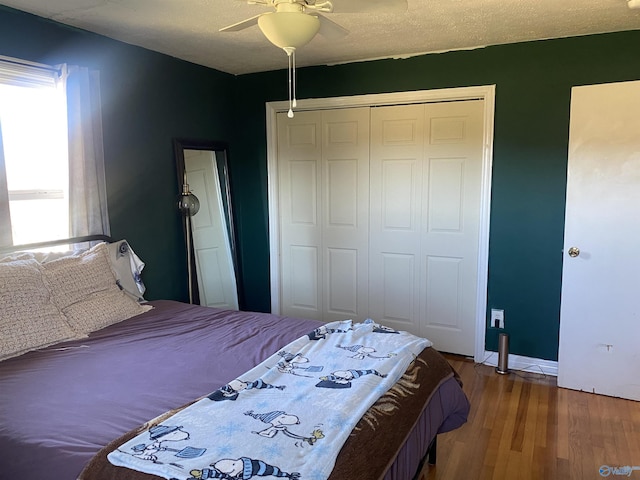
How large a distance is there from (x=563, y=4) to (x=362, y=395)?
233 centimetres

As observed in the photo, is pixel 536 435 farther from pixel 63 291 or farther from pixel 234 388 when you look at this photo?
pixel 63 291

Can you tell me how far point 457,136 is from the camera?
12.3 ft

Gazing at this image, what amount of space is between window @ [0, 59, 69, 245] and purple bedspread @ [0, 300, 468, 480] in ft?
2.76

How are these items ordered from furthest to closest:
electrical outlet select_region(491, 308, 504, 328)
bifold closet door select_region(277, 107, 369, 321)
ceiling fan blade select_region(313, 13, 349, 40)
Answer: bifold closet door select_region(277, 107, 369, 321), electrical outlet select_region(491, 308, 504, 328), ceiling fan blade select_region(313, 13, 349, 40)

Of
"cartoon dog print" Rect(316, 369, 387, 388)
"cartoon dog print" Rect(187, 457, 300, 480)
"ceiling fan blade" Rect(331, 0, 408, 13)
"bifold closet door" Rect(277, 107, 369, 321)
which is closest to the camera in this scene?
"cartoon dog print" Rect(187, 457, 300, 480)

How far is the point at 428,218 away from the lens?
3920mm

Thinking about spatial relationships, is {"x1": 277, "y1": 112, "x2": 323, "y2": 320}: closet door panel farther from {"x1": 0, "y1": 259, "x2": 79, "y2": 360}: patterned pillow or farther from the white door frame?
{"x1": 0, "y1": 259, "x2": 79, "y2": 360}: patterned pillow

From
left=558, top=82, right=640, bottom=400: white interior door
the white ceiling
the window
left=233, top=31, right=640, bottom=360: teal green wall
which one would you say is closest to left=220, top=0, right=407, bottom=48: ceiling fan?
the white ceiling

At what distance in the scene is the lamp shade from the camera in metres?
1.94

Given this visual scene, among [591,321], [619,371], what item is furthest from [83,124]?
[619,371]

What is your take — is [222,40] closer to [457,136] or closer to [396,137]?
[396,137]

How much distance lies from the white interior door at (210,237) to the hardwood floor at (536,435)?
2124 mm

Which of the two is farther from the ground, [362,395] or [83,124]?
[83,124]

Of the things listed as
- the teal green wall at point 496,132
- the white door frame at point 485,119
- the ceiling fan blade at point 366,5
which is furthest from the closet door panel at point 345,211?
the ceiling fan blade at point 366,5
